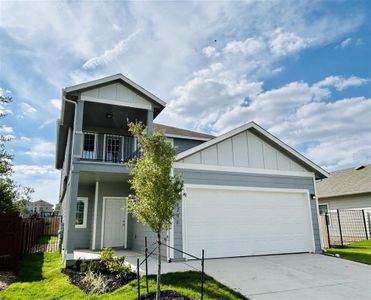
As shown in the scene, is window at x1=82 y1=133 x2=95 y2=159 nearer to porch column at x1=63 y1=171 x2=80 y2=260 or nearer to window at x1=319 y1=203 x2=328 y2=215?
porch column at x1=63 y1=171 x2=80 y2=260

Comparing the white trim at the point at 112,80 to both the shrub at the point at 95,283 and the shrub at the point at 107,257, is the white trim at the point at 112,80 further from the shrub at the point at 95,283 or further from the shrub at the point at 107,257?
the shrub at the point at 95,283

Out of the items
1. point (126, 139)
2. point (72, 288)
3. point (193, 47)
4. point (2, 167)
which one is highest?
point (193, 47)

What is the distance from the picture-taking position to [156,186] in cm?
549

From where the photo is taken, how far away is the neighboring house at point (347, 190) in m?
17.3

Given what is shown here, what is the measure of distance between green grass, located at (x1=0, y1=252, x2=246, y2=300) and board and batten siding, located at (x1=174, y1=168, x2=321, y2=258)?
2.65 m

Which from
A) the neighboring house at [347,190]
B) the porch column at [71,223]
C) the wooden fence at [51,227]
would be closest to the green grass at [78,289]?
the porch column at [71,223]

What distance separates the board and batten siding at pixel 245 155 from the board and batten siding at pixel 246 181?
382mm

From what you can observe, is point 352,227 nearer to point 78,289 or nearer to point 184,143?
point 184,143

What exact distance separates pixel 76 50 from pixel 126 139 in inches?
186

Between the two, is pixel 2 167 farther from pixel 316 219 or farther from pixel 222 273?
pixel 316 219

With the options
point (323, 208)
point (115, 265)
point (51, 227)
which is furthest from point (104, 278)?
point (323, 208)

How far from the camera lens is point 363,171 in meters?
19.5

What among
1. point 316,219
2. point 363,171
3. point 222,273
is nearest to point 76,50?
point 222,273

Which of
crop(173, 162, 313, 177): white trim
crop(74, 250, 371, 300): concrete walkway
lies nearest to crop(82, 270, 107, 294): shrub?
crop(74, 250, 371, 300): concrete walkway
